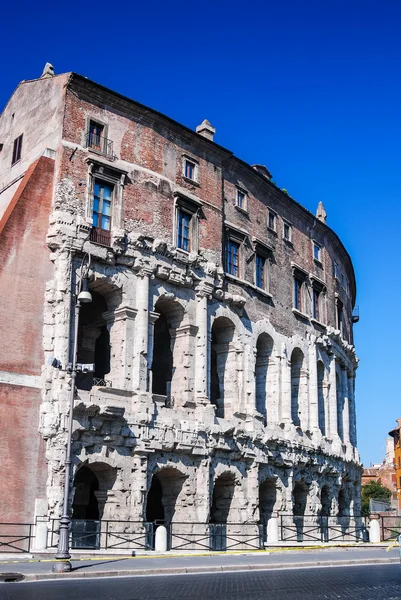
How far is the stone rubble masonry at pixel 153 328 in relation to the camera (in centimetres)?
2530

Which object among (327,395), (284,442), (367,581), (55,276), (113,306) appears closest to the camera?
(367,581)

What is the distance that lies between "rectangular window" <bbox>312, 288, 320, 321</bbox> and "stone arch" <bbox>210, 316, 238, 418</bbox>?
924cm

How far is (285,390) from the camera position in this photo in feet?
120

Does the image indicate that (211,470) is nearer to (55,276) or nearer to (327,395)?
(55,276)

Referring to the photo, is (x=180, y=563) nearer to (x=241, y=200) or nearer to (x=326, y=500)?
(x=241, y=200)

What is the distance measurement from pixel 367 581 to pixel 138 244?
15399 millimetres

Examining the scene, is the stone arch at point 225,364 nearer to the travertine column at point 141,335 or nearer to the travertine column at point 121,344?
the travertine column at point 141,335

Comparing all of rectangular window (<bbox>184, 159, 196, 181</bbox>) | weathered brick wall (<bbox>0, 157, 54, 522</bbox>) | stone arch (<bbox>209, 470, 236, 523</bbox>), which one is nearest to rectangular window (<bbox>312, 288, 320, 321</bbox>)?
rectangular window (<bbox>184, 159, 196, 181</bbox>)

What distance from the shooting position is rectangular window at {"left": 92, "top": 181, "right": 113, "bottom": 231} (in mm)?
28266

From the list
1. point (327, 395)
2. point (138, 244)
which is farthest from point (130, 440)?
point (327, 395)

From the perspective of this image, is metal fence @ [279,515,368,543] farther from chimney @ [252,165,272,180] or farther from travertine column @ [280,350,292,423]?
chimney @ [252,165,272,180]

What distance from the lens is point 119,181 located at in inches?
1145

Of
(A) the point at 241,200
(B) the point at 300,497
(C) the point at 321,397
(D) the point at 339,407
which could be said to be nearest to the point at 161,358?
(A) the point at 241,200

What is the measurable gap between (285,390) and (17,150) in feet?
54.3
